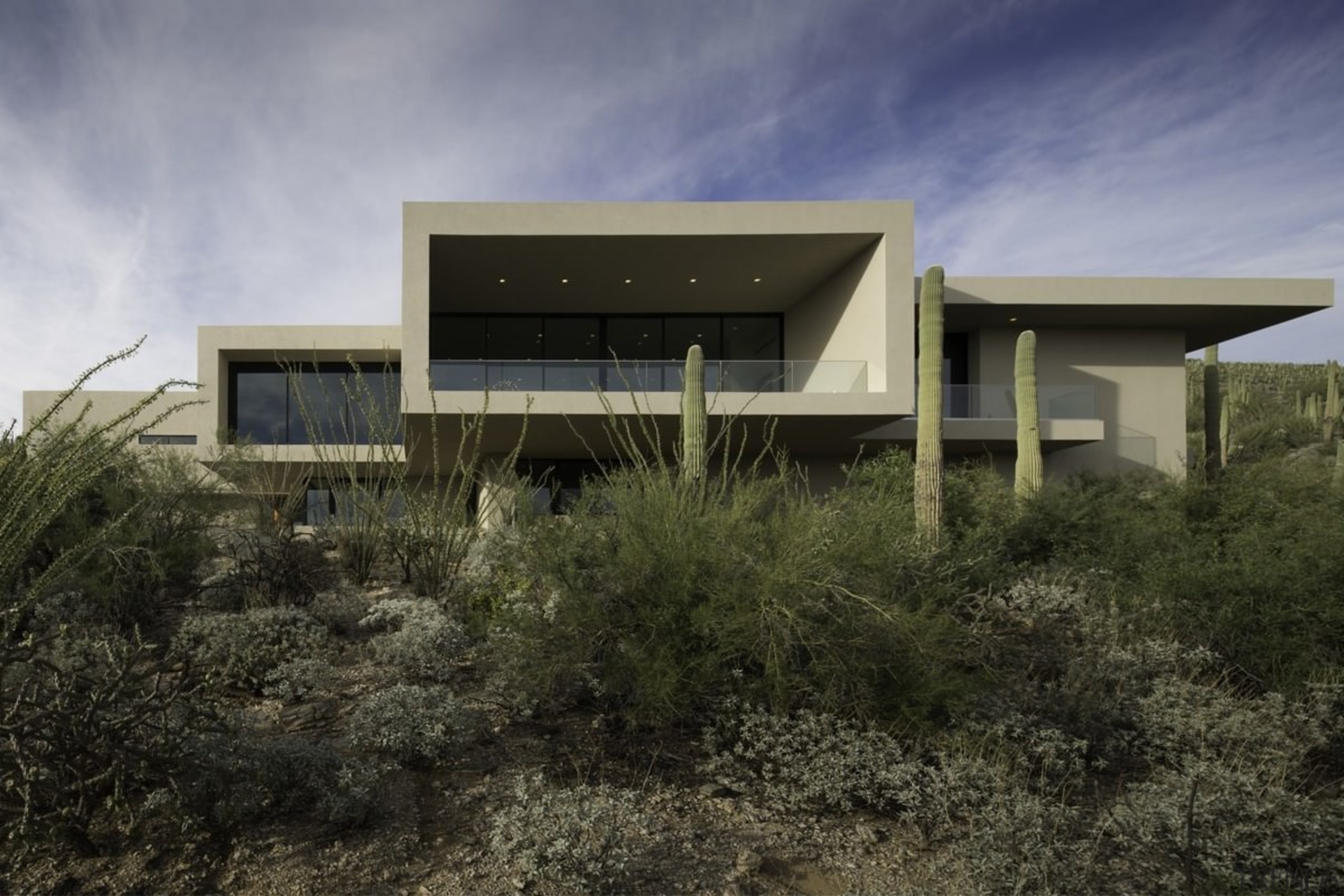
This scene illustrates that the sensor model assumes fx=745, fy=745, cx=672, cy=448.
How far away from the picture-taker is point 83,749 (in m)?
3.16

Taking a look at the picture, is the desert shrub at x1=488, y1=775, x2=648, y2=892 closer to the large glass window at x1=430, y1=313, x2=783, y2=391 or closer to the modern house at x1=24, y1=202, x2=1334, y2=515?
the modern house at x1=24, y1=202, x2=1334, y2=515

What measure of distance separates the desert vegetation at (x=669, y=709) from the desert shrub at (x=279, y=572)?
0.04 m

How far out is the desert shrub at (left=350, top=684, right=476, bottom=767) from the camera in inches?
165

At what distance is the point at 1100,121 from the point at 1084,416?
27.7ft

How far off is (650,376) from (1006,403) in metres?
8.24

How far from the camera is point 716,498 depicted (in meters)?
5.60

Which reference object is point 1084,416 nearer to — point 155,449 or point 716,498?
point 716,498

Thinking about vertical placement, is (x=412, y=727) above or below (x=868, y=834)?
above

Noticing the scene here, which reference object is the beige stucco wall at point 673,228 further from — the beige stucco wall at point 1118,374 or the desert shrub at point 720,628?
the desert shrub at point 720,628

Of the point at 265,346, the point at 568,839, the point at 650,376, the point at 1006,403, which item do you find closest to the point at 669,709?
the point at 568,839

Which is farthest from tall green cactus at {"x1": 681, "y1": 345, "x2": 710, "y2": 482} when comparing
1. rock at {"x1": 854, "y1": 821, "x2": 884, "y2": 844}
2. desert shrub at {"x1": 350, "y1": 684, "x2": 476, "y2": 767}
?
rock at {"x1": 854, "y1": 821, "x2": 884, "y2": 844}

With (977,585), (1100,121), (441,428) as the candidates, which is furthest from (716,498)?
(441,428)

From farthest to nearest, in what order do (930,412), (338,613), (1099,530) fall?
(930,412) < (1099,530) < (338,613)

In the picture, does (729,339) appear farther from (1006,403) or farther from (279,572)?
(279,572)
